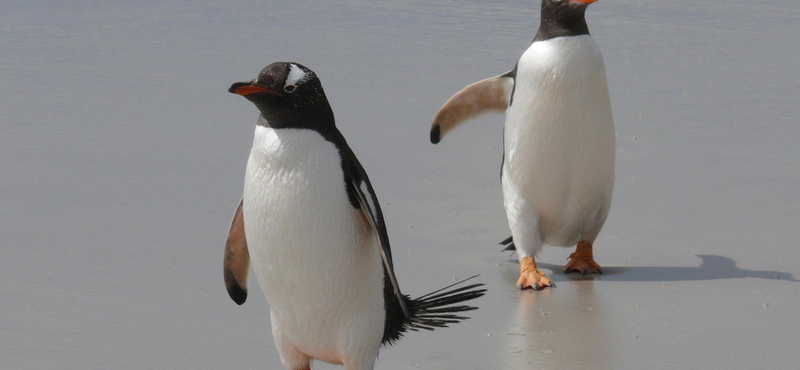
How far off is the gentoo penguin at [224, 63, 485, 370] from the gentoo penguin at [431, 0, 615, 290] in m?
1.19

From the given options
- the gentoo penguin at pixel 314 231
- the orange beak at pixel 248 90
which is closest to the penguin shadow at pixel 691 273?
the gentoo penguin at pixel 314 231

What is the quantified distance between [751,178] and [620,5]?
512 cm

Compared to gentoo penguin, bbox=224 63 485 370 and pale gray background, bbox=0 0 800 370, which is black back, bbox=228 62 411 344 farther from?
pale gray background, bbox=0 0 800 370

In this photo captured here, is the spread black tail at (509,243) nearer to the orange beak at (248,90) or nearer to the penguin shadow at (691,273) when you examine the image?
the penguin shadow at (691,273)

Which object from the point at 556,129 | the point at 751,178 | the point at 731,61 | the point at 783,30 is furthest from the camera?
the point at 783,30

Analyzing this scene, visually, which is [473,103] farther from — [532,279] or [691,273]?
[691,273]

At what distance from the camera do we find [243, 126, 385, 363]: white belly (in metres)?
2.68

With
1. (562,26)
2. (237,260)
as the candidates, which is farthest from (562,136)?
(237,260)

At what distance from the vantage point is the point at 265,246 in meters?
2.78

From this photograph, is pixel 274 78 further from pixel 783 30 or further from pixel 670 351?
pixel 783 30

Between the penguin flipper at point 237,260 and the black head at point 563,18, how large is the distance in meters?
1.43

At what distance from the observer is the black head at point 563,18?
12.5 feet

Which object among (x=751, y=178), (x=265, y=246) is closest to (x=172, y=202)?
(x=265, y=246)

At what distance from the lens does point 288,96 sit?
8.70ft
